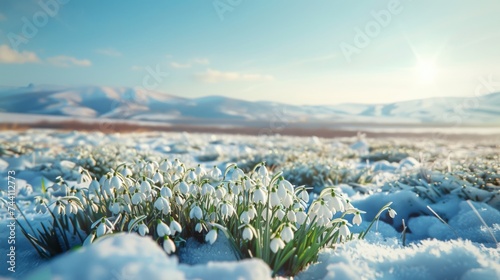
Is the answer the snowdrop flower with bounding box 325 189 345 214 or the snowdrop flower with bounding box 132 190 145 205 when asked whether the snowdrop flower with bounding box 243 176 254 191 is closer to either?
the snowdrop flower with bounding box 325 189 345 214

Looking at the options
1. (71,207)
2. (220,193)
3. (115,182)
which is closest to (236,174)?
(220,193)

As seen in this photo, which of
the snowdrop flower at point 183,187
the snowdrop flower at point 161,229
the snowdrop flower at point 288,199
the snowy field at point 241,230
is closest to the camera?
the snowy field at point 241,230

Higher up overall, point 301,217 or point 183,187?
point 183,187

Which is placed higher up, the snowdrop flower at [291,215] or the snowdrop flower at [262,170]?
the snowdrop flower at [262,170]

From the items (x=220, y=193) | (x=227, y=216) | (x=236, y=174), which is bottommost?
(x=227, y=216)

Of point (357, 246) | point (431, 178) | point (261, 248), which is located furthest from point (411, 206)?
point (261, 248)

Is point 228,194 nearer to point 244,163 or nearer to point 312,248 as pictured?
point 312,248

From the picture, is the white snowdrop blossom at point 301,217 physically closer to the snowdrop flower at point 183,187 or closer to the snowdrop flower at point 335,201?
the snowdrop flower at point 335,201

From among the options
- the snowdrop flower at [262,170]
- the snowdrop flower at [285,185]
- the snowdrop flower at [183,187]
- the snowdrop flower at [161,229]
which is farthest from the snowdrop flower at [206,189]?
the snowdrop flower at [285,185]

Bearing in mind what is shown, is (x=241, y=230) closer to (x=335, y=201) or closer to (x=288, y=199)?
(x=288, y=199)
